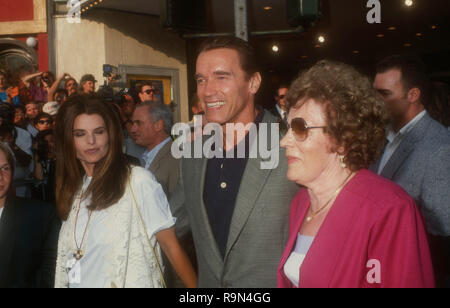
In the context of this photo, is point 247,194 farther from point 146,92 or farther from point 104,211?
point 146,92

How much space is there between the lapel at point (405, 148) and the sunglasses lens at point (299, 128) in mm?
1182

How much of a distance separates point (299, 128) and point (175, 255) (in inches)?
37.5

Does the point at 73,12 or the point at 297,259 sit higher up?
the point at 73,12

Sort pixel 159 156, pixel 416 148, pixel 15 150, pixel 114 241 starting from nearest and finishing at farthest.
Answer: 1. pixel 114 241
2. pixel 416 148
3. pixel 159 156
4. pixel 15 150

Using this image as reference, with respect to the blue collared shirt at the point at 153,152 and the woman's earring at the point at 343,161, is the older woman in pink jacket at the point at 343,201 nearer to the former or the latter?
the woman's earring at the point at 343,161

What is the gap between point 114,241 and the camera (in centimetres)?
217

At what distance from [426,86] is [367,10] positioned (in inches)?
306

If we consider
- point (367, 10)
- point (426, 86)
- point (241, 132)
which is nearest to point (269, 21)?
point (367, 10)

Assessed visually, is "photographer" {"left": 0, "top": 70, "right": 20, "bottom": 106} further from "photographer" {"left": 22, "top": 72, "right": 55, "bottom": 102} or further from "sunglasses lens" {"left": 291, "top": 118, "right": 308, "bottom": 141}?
"sunglasses lens" {"left": 291, "top": 118, "right": 308, "bottom": 141}

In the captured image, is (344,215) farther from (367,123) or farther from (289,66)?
(289,66)

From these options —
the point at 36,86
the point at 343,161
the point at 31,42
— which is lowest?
the point at 343,161

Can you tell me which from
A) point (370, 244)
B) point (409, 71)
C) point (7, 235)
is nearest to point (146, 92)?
point (409, 71)

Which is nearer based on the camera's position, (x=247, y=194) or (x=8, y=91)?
(x=247, y=194)

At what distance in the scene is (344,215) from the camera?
1728 millimetres
